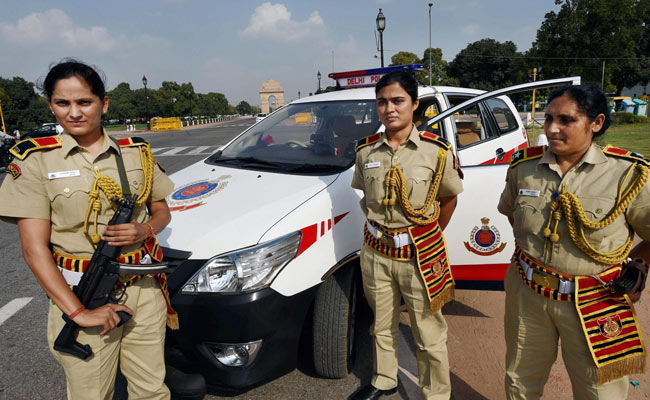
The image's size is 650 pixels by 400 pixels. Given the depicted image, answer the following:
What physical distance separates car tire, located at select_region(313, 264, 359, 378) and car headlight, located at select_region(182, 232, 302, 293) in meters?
0.39

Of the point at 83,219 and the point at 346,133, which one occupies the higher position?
the point at 346,133

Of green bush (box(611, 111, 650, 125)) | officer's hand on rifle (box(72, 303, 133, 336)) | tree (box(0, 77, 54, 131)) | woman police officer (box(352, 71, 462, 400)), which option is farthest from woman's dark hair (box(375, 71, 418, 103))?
tree (box(0, 77, 54, 131))

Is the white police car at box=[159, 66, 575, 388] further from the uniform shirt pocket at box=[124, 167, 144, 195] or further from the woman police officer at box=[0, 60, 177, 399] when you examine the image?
the uniform shirt pocket at box=[124, 167, 144, 195]

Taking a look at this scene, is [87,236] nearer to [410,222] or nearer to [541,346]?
[410,222]

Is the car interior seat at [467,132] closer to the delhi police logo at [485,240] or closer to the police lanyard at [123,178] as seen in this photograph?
the delhi police logo at [485,240]

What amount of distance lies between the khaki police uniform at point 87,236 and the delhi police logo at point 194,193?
0.70 meters

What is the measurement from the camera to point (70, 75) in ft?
4.95

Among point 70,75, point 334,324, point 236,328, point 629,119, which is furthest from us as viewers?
point 629,119

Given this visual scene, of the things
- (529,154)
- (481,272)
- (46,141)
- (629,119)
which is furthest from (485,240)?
(629,119)

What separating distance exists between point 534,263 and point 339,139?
64.4 inches

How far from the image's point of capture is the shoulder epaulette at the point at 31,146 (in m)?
1.50

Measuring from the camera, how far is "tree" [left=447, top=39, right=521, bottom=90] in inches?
2429

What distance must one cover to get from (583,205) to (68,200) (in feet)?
6.31

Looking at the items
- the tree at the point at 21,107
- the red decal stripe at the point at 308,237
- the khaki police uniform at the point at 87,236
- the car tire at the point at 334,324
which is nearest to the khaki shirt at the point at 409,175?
the red decal stripe at the point at 308,237
